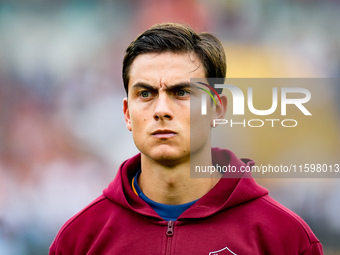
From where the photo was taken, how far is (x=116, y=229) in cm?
217

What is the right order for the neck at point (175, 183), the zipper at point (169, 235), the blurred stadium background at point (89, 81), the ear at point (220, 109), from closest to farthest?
the zipper at point (169, 235), the neck at point (175, 183), the ear at point (220, 109), the blurred stadium background at point (89, 81)

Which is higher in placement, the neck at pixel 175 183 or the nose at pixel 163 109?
the nose at pixel 163 109

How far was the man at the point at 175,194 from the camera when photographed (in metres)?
2.06

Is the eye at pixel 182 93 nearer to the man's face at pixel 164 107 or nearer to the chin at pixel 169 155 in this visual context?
the man's face at pixel 164 107

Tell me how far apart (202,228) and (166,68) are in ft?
2.12

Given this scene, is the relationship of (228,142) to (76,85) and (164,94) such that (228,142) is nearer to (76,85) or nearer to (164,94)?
(76,85)

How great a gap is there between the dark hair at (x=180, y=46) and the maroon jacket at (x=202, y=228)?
410mm

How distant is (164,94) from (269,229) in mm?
663

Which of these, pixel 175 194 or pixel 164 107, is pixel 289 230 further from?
pixel 164 107

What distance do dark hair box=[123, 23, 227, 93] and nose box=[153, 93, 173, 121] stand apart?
0.71 ft

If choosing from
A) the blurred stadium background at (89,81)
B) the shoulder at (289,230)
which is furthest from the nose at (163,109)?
the blurred stadium background at (89,81)

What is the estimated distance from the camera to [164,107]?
2.08 metres

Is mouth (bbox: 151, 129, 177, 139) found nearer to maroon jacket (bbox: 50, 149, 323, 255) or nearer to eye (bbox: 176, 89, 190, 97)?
eye (bbox: 176, 89, 190, 97)

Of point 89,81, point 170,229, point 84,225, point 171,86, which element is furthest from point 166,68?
point 89,81
